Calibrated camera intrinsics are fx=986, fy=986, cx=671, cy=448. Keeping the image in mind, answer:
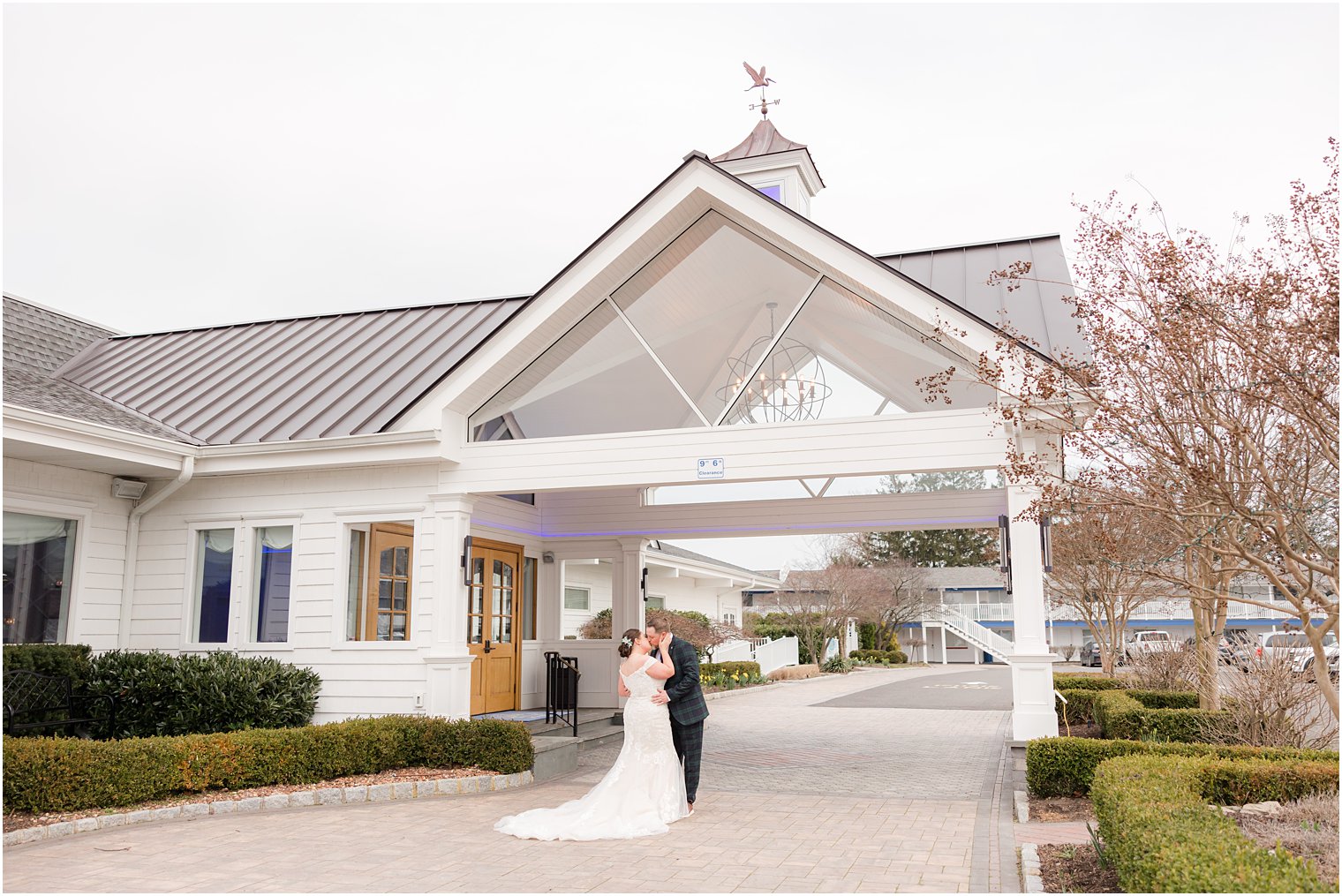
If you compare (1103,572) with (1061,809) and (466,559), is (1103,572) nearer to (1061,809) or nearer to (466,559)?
(1061,809)

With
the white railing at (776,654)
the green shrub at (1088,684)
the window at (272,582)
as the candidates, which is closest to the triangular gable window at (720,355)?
the window at (272,582)

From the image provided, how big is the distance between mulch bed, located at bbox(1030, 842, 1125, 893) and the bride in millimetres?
2945

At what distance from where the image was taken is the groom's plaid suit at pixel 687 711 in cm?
923

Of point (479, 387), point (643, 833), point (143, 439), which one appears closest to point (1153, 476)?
point (643, 833)

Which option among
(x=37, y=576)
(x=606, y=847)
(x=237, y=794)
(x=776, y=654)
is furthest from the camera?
(x=776, y=654)

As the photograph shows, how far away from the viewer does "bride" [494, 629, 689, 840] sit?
786cm

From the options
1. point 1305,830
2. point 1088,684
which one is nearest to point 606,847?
point 1305,830

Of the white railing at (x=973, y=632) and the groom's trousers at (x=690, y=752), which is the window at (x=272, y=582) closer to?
the groom's trousers at (x=690, y=752)

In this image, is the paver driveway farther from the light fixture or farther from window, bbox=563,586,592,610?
the light fixture

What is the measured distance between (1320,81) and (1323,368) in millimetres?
3848

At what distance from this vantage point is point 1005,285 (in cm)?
1204

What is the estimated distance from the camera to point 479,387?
11.4m

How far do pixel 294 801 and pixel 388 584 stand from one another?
11.5 feet

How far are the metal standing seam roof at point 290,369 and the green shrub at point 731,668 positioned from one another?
43.0 feet
